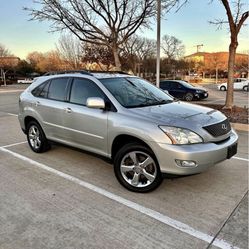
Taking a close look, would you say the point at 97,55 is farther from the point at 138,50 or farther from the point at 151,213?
the point at 151,213

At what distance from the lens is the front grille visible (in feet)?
12.6

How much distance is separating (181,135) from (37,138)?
10.9 ft

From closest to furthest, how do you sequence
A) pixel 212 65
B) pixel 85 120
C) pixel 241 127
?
pixel 85 120, pixel 241 127, pixel 212 65

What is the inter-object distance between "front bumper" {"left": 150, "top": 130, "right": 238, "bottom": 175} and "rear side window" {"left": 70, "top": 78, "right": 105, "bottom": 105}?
4.62 ft

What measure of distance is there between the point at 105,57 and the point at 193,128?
26796 mm

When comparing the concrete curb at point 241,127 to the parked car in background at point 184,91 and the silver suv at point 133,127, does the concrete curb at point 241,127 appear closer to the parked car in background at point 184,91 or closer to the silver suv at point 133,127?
the silver suv at point 133,127

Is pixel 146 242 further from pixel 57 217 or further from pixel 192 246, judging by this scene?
pixel 57 217

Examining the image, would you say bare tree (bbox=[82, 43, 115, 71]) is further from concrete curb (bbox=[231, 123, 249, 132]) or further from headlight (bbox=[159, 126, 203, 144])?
headlight (bbox=[159, 126, 203, 144])

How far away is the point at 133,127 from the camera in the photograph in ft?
12.8

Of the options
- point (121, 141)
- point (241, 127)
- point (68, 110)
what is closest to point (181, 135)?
point (121, 141)

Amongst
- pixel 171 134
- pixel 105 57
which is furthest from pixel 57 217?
pixel 105 57

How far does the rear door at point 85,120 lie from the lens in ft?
14.4

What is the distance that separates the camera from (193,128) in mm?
3703

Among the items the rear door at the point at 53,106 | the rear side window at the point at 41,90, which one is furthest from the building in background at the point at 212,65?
the rear door at the point at 53,106
